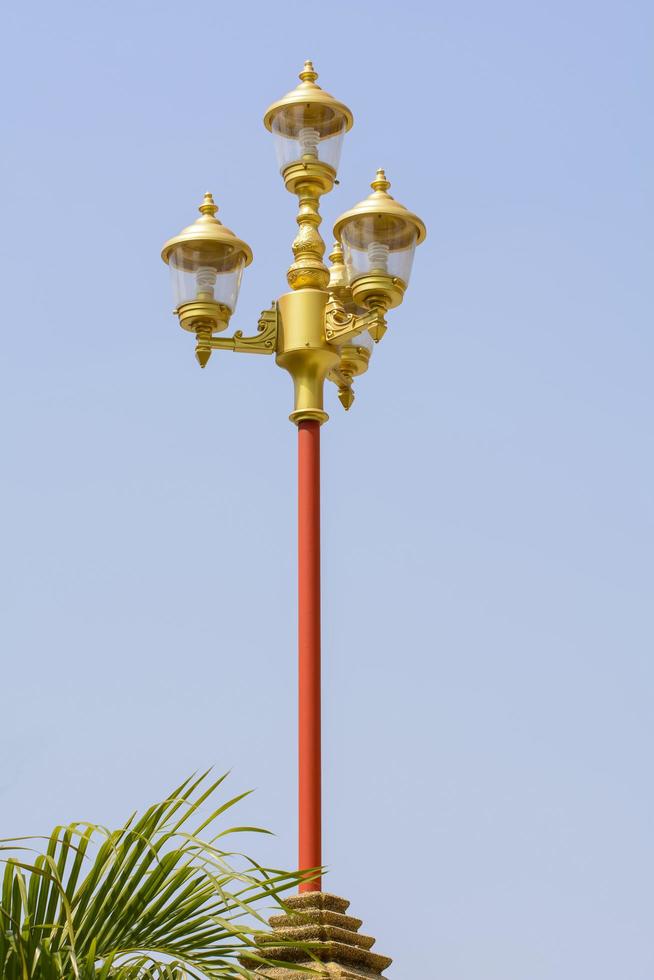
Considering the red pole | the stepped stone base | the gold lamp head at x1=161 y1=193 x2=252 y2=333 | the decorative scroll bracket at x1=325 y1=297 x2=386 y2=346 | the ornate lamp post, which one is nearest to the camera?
the stepped stone base

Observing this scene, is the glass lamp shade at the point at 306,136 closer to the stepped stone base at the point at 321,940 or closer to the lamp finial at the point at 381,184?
the lamp finial at the point at 381,184

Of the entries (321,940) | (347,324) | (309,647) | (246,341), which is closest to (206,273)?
(246,341)

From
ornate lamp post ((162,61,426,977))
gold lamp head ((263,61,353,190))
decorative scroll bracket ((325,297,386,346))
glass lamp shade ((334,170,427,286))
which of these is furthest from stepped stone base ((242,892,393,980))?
gold lamp head ((263,61,353,190))

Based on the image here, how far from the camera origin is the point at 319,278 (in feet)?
30.2

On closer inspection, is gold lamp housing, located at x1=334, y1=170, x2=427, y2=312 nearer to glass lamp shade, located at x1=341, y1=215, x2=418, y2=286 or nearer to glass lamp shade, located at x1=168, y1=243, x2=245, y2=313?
glass lamp shade, located at x1=341, y1=215, x2=418, y2=286

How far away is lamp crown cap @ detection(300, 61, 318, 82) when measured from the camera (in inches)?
374

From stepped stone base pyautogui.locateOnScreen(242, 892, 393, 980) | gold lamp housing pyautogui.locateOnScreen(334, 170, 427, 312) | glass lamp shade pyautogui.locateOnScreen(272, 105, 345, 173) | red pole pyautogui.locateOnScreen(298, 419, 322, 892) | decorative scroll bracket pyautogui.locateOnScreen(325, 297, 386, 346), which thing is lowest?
stepped stone base pyautogui.locateOnScreen(242, 892, 393, 980)

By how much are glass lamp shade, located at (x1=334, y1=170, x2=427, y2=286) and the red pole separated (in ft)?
2.51

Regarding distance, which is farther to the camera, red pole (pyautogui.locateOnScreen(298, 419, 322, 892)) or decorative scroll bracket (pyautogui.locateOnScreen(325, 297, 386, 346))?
decorative scroll bracket (pyautogui.locateOnScreen(325, 297, 386, 346))

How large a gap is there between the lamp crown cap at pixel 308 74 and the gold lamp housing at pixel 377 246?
88 centimetres

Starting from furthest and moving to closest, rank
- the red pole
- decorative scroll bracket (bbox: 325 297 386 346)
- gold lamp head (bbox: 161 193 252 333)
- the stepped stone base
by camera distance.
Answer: gold lamp head (bbox: 161 193 252 333), decorative scroll bracket (bbox: 325 297 386 346), the red pole, the stepped stone base

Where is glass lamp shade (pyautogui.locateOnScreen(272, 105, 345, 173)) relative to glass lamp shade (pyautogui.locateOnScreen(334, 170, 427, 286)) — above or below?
above

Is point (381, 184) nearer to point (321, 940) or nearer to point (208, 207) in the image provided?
point (208, 207)

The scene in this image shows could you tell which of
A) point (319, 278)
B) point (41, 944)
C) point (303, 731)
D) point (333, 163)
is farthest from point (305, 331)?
point (41, 944)
